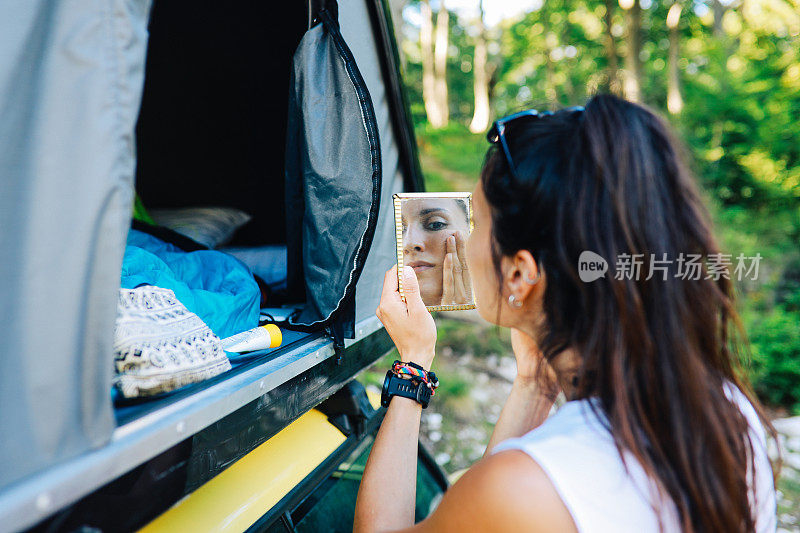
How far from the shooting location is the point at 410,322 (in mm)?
1436

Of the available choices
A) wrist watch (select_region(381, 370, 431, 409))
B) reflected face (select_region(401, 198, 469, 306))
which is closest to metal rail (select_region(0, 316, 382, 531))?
wrist watch (select_region(381, 370, 431, 409))

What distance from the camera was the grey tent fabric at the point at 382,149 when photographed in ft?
5.48

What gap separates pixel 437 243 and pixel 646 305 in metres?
0.67

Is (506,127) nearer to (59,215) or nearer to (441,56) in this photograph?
(59,215)

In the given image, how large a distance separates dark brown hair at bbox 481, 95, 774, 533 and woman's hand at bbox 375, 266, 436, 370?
492 mm

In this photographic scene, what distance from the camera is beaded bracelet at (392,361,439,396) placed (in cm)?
137

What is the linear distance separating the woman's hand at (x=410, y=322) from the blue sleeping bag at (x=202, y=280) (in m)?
0.59

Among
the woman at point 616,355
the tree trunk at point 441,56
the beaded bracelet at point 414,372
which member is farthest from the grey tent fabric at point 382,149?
the tree trunk at point 441,56

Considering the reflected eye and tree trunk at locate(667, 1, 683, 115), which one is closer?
the reflected eye

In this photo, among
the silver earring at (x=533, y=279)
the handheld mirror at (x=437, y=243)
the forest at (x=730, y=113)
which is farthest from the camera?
the forest at (x=730, y=113)

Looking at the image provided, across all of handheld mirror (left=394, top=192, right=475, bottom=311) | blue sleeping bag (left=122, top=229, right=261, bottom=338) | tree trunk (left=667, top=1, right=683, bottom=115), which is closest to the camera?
handheld mirror (left=394, top=192, right=475, bottom=311)

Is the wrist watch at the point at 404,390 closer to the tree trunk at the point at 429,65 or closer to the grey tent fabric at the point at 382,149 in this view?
the grey tent fabric at the point at 382,149

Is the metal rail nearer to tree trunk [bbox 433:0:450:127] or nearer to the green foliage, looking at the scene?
the green foliage

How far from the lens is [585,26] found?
14.4 m
